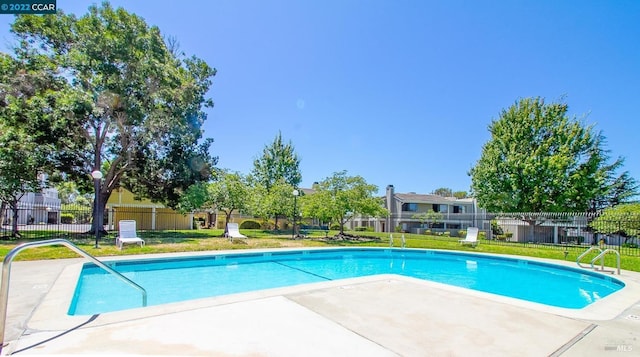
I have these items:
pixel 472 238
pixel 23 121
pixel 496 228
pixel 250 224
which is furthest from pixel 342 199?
pixel 496 228

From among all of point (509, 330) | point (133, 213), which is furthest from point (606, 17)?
point (133, 213)

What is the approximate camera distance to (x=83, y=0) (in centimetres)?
1689

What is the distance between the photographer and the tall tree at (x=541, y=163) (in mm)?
24516

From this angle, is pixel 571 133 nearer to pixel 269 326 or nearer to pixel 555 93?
pixel 555 93

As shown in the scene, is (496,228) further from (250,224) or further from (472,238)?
(250,224)

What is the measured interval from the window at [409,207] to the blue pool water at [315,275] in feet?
81.2

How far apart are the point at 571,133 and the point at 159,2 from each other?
29.5 meters

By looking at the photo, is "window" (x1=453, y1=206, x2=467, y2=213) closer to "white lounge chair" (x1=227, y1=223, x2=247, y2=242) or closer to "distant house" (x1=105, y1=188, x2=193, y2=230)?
"distant house" (x1=105, y1=188, x2=193, y2=230)

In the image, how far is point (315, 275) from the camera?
1048 cm

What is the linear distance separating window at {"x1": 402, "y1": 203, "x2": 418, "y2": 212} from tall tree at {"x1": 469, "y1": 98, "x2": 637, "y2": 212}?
38.1 ft

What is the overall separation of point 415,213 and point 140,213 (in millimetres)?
29179

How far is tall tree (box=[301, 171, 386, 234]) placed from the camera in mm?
19766

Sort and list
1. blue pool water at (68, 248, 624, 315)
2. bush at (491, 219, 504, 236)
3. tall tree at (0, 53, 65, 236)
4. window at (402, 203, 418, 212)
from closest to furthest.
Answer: blue pool water at (68, 248, 624, 315) < tall tree at (0, 53, 65, 236) < bush at (491, 219, 504, 236) < window at (402, 203, 418, 212)

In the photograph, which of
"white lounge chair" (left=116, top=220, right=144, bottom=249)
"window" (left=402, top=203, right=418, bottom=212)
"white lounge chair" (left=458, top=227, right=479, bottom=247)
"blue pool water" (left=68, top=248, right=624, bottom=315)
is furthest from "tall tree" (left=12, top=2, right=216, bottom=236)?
"window" (left=402, top=203, right=418, bottom=212)
